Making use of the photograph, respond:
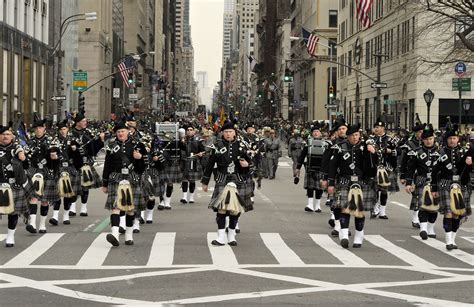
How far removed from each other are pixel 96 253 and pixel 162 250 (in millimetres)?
1030

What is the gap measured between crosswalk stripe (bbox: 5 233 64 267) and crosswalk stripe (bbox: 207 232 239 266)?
2.57m

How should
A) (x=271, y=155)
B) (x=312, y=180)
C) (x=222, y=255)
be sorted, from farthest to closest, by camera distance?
1. (x=271, y=155)
2. (x=312, y=180)
3. (x=222, y=255)

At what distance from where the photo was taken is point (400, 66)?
194 feet

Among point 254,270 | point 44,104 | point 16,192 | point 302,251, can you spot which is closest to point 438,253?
point 302,251

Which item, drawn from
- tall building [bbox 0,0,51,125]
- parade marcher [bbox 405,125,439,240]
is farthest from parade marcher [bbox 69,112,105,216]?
tall building [bbox 0,0,51,125]

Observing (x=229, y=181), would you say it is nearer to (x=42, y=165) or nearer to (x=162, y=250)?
(x=162, y=250)

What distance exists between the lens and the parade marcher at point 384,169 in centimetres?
1862

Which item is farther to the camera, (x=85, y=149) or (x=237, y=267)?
(x=85, y=149)

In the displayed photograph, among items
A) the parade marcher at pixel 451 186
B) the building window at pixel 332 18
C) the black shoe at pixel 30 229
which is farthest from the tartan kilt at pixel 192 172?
the building window at pixel 332 18

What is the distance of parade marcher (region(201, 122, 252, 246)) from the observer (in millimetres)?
13656

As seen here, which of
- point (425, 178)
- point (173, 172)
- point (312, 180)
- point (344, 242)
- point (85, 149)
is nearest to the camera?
point (344, 242)

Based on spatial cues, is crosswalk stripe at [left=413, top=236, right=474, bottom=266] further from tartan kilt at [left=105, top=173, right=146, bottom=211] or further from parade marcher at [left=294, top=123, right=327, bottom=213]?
parade marcher at [left=294, top=123, right=327, bottom=213]

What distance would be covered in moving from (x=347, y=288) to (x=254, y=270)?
1.67 meters

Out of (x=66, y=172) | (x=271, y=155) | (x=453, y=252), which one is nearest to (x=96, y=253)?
(x=66, y=172)
